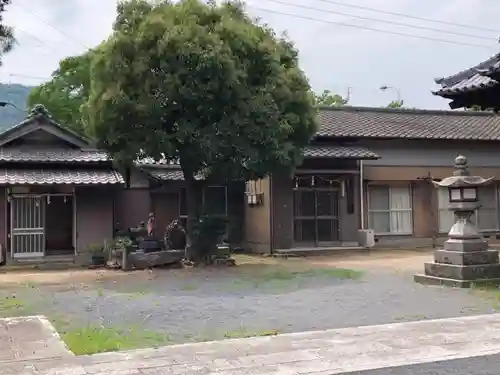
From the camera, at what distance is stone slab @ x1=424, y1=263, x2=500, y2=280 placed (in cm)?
1214

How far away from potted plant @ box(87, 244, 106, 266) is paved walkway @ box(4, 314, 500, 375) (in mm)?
11139

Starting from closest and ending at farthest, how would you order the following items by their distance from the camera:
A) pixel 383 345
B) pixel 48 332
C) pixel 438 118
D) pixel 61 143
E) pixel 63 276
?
pixel 383 345
pixel 48 332
pixel 63 276
pixel 61 143
pixel 438 118

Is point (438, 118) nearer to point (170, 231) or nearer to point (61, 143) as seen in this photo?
point (170, 231)

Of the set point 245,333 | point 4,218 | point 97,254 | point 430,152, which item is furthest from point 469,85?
point 4,218

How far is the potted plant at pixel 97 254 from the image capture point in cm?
1794

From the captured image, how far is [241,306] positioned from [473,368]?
471 cm

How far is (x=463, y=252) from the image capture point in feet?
40.7

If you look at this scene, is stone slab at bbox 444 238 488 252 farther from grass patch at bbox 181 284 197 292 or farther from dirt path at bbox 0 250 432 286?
grass patch at bbox 181 284 197 292

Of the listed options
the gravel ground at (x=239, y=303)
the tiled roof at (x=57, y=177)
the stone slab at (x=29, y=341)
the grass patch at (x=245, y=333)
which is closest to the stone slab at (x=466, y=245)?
the gravel ground at (x=239, y=303)

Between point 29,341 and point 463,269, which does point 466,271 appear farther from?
point 29,341

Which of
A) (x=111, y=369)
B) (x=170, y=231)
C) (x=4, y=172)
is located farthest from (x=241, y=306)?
(x=4, y=172)

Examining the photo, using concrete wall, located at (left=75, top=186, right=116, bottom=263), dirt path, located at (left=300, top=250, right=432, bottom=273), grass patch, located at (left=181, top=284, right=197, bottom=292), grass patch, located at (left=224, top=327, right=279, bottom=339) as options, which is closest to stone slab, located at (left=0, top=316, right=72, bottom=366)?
grass patch, located at (left=224, top=327, right=279, bottom=339)

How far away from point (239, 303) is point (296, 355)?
3.85 meters

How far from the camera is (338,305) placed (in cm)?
1022
